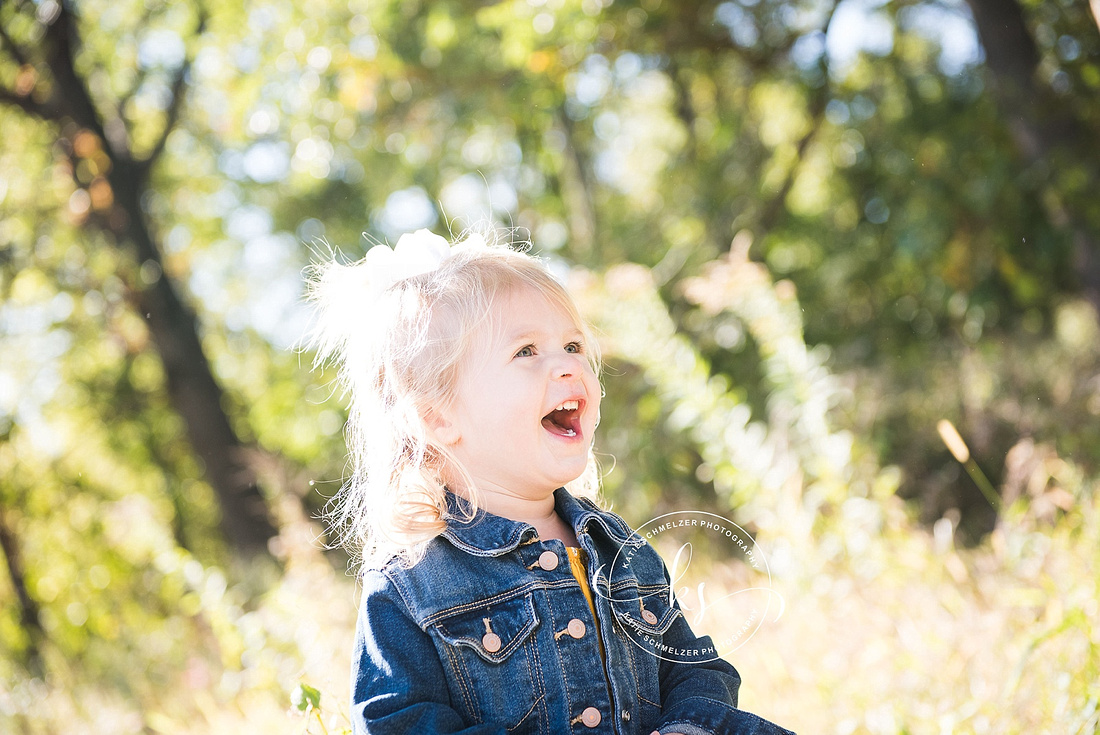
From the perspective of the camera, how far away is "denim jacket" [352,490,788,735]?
1.57m

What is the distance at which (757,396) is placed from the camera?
21.9 feet

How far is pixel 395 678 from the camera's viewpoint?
A: 1544mm

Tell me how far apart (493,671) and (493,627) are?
0.08 meters

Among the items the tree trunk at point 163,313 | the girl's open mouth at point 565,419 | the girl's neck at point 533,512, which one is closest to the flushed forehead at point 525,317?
the girl's open mouth at point 565,419

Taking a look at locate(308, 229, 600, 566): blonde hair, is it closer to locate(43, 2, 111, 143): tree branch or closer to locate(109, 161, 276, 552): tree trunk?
locate(109, 161, 276, 552): tree trunk

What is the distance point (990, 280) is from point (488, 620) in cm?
642

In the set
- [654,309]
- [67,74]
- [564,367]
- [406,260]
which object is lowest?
[654,309]

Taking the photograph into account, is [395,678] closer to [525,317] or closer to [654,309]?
[525,317]

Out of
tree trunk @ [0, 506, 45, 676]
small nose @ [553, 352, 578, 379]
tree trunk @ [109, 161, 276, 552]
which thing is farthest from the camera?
tree trunk @ [0, 506, 45, 676]

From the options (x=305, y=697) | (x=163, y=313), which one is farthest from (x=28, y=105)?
(x=305, y=697)

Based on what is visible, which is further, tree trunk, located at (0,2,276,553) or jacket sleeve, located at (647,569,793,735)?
tree trunk, located at (0,2,276,553)

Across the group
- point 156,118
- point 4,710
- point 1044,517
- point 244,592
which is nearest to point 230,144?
point 156,118

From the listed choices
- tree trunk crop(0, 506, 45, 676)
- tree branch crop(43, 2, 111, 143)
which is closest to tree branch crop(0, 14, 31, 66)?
tree branch crop(43, 2, 111, 143)

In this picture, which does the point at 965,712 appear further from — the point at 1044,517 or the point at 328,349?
the point at 1044,517
